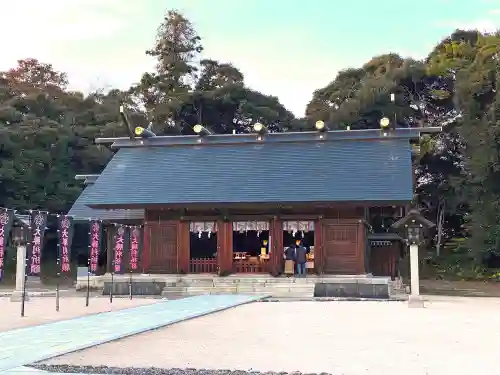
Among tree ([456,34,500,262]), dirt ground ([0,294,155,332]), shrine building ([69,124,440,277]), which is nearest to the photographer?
dirt ground ([0,294,155,332])

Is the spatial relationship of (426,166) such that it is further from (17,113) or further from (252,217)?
(17,113)

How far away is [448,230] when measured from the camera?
33.8 m

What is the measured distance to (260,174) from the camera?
21797 millimetres

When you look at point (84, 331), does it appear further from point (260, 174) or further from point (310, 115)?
point (310, 115)

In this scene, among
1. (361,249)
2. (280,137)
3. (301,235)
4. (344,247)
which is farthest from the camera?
(280,137)

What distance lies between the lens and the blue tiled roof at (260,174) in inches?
794

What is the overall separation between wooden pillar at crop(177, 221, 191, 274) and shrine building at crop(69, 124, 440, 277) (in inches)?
1.4

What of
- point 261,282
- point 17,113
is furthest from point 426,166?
point 17,113

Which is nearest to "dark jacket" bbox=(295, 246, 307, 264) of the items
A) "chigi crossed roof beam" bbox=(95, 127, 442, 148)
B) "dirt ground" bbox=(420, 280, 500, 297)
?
"chigi crossed roof beam" bbox=(95, 127, 442, 148)

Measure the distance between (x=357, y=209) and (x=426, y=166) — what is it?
14.9 metres

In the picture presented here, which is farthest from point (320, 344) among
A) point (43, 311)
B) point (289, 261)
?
point (289, 261)

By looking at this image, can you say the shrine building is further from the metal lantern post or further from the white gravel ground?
the white gravel ground

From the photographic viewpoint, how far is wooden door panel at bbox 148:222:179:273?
21.1 meters

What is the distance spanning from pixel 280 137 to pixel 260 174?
2449 mm
